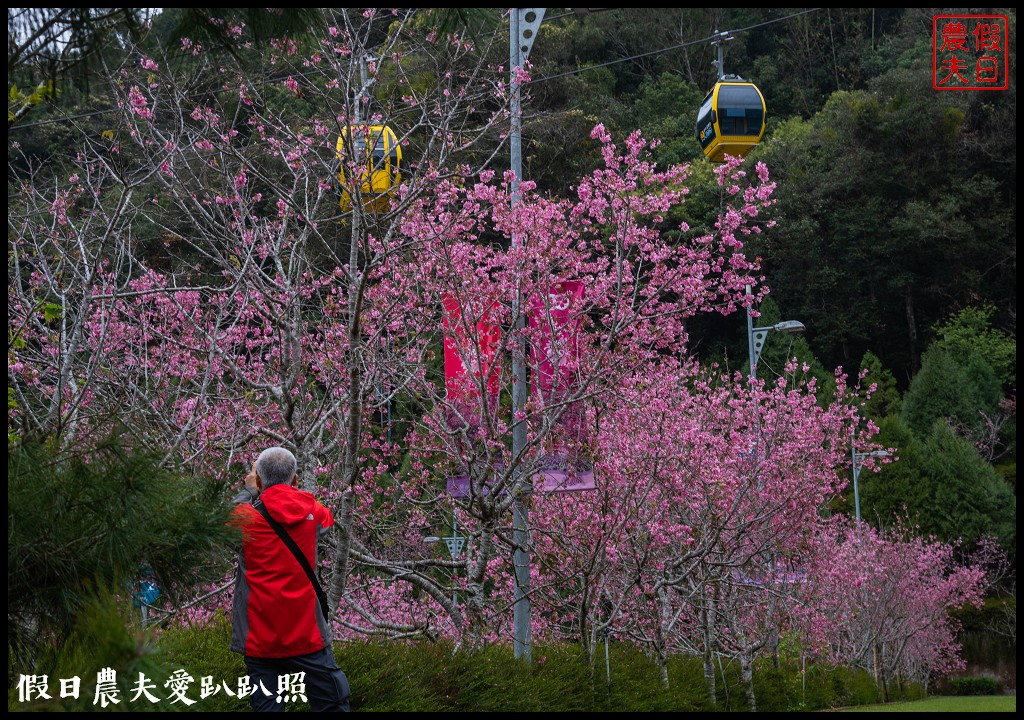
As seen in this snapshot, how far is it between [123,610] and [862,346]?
40120 millimetres

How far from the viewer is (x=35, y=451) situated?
3639 mm

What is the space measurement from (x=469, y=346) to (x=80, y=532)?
17.5 ft

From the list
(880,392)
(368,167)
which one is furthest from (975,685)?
(368,167)

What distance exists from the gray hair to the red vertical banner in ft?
12.7

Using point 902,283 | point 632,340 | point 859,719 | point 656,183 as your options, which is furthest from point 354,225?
point 902,283

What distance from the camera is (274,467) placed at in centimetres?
420

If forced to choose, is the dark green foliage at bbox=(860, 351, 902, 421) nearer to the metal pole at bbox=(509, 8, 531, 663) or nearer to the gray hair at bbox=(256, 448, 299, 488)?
the metal pole at bbox=(509, 8, 531, 663)

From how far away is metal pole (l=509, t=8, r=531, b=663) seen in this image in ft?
27.1

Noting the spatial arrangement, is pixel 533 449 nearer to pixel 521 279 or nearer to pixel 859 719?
pixel 521 279

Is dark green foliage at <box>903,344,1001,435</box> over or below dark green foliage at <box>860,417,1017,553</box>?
over

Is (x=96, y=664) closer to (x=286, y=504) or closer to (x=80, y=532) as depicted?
(x=80, y=532)

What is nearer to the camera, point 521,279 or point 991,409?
point 521,279

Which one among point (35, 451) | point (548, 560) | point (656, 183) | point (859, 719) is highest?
point (656, 183)

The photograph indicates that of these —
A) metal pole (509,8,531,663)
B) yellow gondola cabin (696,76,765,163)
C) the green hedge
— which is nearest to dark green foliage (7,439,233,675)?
A: the green hedge
